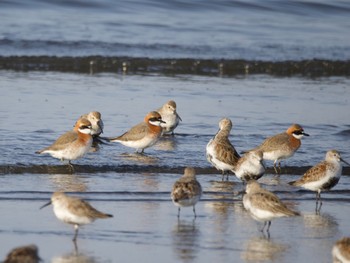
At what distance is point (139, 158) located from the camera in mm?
16094

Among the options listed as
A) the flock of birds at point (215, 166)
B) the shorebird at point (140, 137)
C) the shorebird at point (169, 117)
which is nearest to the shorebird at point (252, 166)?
the flock of birds at point (215, 166)

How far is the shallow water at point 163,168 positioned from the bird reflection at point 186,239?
0.01m

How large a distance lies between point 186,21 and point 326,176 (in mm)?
20942

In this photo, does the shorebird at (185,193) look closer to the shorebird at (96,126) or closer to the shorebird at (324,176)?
the shorebird at (324,176)

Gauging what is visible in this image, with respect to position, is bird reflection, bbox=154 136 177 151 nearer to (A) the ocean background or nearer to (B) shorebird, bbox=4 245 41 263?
(A) the ocean background

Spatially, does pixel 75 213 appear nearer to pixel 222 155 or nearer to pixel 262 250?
pixel 262 250

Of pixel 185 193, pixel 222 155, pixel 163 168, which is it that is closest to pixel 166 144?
pixel 163 168

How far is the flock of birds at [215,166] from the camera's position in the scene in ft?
34.0

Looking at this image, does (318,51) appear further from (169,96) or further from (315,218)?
(315,218)

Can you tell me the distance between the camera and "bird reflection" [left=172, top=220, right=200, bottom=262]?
394 inches

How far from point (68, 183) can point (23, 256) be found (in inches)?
192

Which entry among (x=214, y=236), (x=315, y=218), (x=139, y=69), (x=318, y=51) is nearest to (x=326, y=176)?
(x=315, y=218)

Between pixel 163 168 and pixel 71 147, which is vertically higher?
pixel 71 147

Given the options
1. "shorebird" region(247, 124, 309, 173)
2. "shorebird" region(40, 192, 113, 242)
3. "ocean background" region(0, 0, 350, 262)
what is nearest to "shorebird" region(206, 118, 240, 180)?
"ocean background" region(0, 0, 350, 262)
